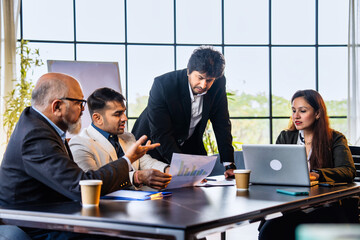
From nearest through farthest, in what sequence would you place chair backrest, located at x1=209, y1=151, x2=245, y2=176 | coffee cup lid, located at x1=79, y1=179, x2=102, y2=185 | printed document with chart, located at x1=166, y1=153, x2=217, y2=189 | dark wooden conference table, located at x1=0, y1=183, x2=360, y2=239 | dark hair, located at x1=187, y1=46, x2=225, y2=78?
1. dark wooden conference table, located at x1=0, y1=183, x2=360, y2=239
2. coffee cup lid, located at x1=79, y1=179, x2=102, y2=185
3. printed document with chart, located at x1=166, y1=153, x2=217, y2=189
4. dark hair, located at x1=187, y1=46, x2=225, y2=78
5. chair backrest, located at x1=209, y1=151, x2=245, y2=176

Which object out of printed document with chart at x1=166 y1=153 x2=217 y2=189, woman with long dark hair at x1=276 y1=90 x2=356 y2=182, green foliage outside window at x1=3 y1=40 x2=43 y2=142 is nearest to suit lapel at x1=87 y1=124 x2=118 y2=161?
printed document with chart at x1=166 y1=153 x2=217 y2=189

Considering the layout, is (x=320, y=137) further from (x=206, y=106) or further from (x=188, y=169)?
(x=188, y=169)

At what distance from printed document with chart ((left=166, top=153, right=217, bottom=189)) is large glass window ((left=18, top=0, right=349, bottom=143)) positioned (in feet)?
12.6

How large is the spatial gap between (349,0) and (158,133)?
16.4 ft

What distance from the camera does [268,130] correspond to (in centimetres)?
688

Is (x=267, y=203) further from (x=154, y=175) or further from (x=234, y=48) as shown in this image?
(x=234, y=48)

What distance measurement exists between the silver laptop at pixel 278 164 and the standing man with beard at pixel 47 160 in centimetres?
80

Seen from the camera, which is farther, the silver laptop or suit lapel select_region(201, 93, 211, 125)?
suit lapel select_region(201, 93, 211, 125)

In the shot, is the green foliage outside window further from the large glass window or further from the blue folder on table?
the blue folder on table

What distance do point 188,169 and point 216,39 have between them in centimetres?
473

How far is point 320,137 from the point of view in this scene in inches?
112

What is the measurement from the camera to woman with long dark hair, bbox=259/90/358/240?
2.39 metres

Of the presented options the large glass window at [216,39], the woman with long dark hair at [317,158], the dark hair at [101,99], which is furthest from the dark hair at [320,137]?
the large glass window at [216,39]

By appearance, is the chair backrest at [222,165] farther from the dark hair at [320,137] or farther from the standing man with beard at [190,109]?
the dark hair at [320,137]
